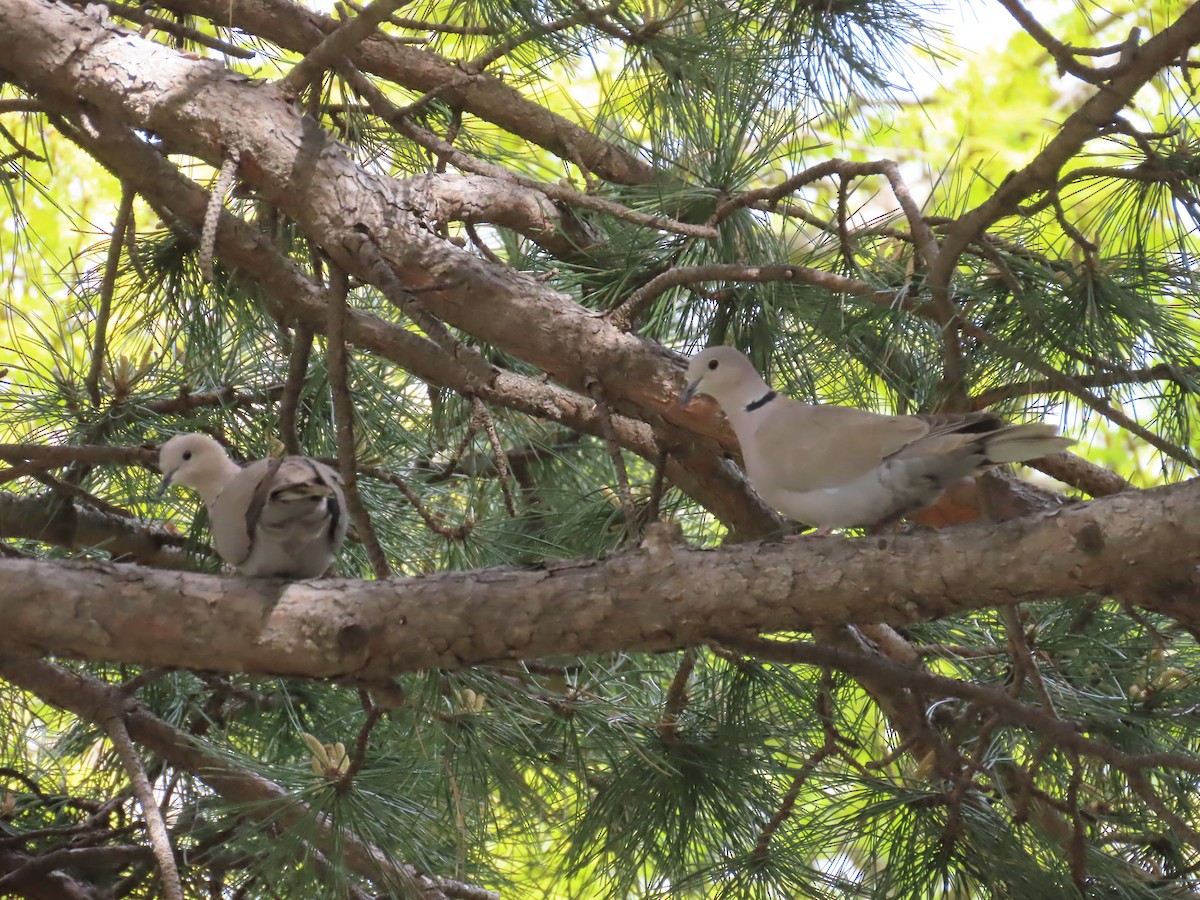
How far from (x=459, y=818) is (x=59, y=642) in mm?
542

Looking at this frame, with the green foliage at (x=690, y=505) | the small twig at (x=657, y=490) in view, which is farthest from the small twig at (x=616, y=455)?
the green foliage at (x=690, y=505)

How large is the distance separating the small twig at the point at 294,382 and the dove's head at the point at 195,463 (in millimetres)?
102

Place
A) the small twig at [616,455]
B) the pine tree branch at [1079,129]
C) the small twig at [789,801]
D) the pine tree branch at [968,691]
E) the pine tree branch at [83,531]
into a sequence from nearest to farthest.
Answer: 1. the pine tree branch at [1079,129]
2. the pine tree branch at [968,691]
3. the small twig at [616,455]
4. the small twig at [789,801]
5. the pine tree branch at [83,531]

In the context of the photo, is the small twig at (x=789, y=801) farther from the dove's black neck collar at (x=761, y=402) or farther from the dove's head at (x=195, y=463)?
the dove's head at (x=195, y=463)

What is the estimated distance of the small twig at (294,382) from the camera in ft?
5.08

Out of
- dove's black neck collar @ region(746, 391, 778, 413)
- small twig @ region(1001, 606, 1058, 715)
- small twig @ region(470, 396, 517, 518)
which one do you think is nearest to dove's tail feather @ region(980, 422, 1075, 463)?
small twig @ region(1001, 606, 1058, 715)

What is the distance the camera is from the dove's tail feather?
45.8 inches

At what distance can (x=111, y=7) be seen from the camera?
1.72 metres

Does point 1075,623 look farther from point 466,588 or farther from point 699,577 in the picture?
point 466,588

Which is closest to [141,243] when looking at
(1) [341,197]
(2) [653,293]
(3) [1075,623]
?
(1) [341,197]

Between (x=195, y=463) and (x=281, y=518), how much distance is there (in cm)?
30

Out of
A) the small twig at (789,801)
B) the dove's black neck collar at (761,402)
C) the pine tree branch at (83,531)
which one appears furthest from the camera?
the pine tree branch at (83,531)

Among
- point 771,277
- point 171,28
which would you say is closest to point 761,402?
point 771,277

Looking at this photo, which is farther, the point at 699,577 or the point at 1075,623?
the point at 1075,623
